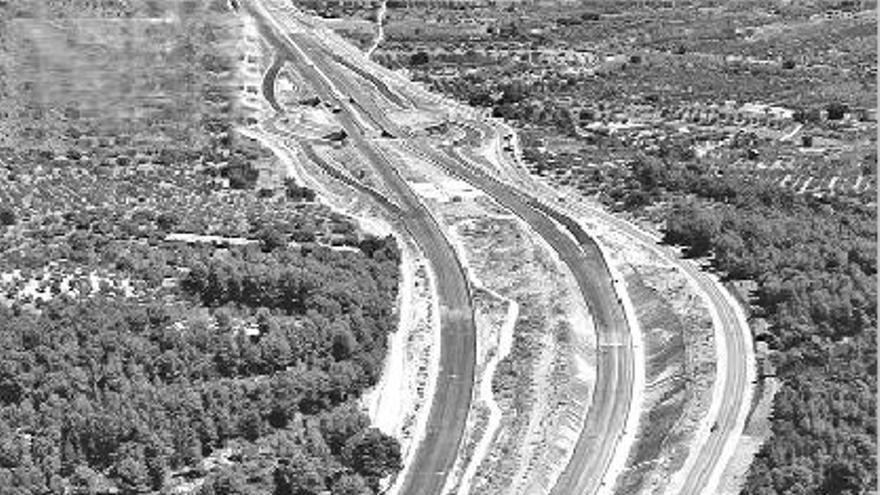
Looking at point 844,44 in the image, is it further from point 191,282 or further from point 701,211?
point 191,282

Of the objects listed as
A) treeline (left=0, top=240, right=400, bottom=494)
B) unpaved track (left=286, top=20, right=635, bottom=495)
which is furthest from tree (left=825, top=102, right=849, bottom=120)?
treeline (left=0, top=240, right=400, bottom=494)

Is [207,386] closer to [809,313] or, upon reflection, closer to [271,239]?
[271,239]

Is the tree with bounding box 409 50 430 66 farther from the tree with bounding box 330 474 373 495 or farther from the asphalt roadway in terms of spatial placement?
the tree with bounding box 330 474 373 495

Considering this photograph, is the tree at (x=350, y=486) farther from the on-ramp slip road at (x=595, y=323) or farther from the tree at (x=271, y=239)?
the tree at (x=271, y=239)

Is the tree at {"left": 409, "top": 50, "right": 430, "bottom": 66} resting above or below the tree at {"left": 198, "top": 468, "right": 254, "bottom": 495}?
above

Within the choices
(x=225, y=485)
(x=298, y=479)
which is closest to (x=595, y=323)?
(x=298, y=479)

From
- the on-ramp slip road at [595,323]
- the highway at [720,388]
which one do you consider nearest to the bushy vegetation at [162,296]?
the on-ramp slip road at [595,323]
